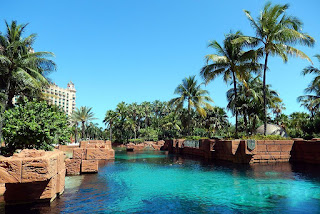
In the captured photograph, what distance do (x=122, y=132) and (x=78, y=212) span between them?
55.2m

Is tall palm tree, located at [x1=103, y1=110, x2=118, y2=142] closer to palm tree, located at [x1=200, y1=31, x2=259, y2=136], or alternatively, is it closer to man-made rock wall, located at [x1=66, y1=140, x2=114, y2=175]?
palm tree, located at [x1=200, y1=31, x2=259, y2=136]

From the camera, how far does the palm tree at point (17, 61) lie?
48.3 ft

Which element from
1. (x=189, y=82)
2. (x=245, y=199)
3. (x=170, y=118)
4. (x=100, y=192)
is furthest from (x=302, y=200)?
(x=170, y=118)

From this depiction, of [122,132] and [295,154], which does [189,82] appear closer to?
[295,154]

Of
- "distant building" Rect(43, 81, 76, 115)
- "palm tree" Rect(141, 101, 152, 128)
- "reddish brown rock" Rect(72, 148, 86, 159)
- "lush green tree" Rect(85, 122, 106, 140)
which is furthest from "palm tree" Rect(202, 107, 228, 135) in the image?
"distant building" Rect(43, 81, 76, 115)

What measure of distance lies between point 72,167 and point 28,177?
262 inches

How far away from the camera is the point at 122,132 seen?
6078 centimetres

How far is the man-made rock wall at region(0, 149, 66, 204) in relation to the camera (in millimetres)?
5328

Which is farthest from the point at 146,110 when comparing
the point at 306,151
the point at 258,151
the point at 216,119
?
the point at 306,151

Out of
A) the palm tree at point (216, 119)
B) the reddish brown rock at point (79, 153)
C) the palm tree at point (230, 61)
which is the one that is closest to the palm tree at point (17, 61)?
the reddish brown rock at point (79, 153)

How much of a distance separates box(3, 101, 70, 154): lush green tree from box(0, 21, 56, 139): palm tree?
12.7ft

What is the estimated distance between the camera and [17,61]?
15117mm

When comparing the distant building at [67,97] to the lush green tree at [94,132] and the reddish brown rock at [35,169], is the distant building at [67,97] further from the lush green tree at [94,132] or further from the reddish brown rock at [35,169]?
the reddish brown rock at [35,169]

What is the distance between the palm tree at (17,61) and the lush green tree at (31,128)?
3866mm
